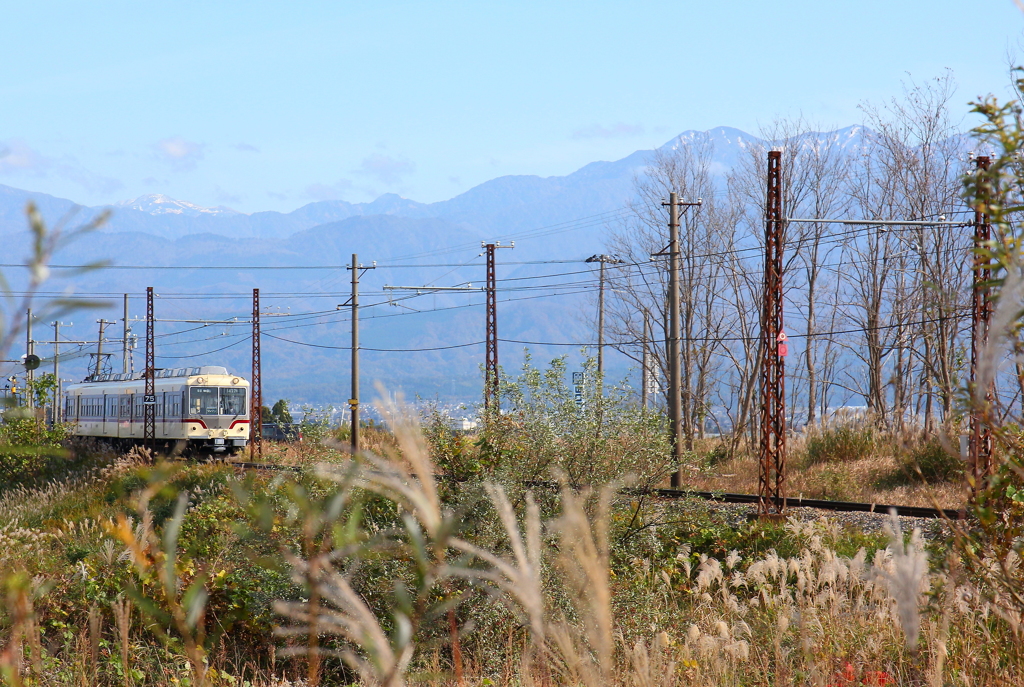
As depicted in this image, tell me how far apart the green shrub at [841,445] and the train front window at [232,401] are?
747 inches

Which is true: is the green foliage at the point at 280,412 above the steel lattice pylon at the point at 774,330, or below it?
below

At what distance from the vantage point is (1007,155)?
2939mm

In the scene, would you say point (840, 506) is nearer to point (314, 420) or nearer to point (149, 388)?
point (314, 420)

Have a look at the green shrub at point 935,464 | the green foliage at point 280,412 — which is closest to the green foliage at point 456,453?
the green shrub at point 935,464

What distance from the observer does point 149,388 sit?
31.2 m

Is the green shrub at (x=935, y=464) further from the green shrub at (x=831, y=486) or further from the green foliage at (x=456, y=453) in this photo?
the green foliage at (x=456, y=453)

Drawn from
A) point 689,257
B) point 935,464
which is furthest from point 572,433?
point 689,257

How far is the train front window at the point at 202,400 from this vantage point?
3053 cm

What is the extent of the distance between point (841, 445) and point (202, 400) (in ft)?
66.4

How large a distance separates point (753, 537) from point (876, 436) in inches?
412

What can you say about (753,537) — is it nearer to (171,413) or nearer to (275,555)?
(275,555)

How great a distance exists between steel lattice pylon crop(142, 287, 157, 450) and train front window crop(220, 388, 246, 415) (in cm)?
211

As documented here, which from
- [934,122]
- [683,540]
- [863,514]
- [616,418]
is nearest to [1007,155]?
[616,418]

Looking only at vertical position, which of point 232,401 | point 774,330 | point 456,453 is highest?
point 774,330
